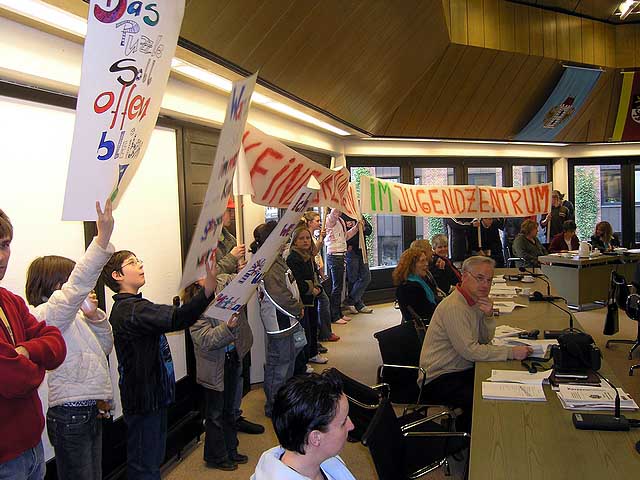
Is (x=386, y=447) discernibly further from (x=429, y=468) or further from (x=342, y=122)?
(x=342, y=122)

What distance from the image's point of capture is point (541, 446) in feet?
7.65

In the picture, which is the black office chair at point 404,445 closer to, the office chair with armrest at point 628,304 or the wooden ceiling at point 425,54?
the wooden ceiling at point 425,54

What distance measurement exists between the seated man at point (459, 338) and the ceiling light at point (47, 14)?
2543mm

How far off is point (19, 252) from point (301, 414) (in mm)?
1905

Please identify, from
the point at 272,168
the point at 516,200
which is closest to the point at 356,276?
the point at 516,200

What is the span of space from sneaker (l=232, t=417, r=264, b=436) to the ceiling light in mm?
2943

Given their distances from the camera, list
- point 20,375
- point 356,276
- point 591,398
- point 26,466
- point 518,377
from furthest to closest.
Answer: point 356,276 → point 518,377 → point 591,398 → point 26,466 → point 20,375

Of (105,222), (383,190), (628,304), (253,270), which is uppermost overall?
(383,190)

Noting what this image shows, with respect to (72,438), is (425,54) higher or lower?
higher

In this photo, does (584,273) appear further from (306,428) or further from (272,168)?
(306,428)

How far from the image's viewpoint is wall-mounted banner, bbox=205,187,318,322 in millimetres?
2305

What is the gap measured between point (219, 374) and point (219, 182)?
87.6 inches

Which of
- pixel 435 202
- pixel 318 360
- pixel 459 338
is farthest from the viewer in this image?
pixel 435 202

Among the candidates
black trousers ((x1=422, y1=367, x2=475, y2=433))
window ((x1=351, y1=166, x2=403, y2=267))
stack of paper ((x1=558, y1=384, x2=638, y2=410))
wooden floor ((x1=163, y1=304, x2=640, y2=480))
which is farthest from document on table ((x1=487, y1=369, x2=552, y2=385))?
window ((x1=351, y1=166, x2=403, y2=267))
